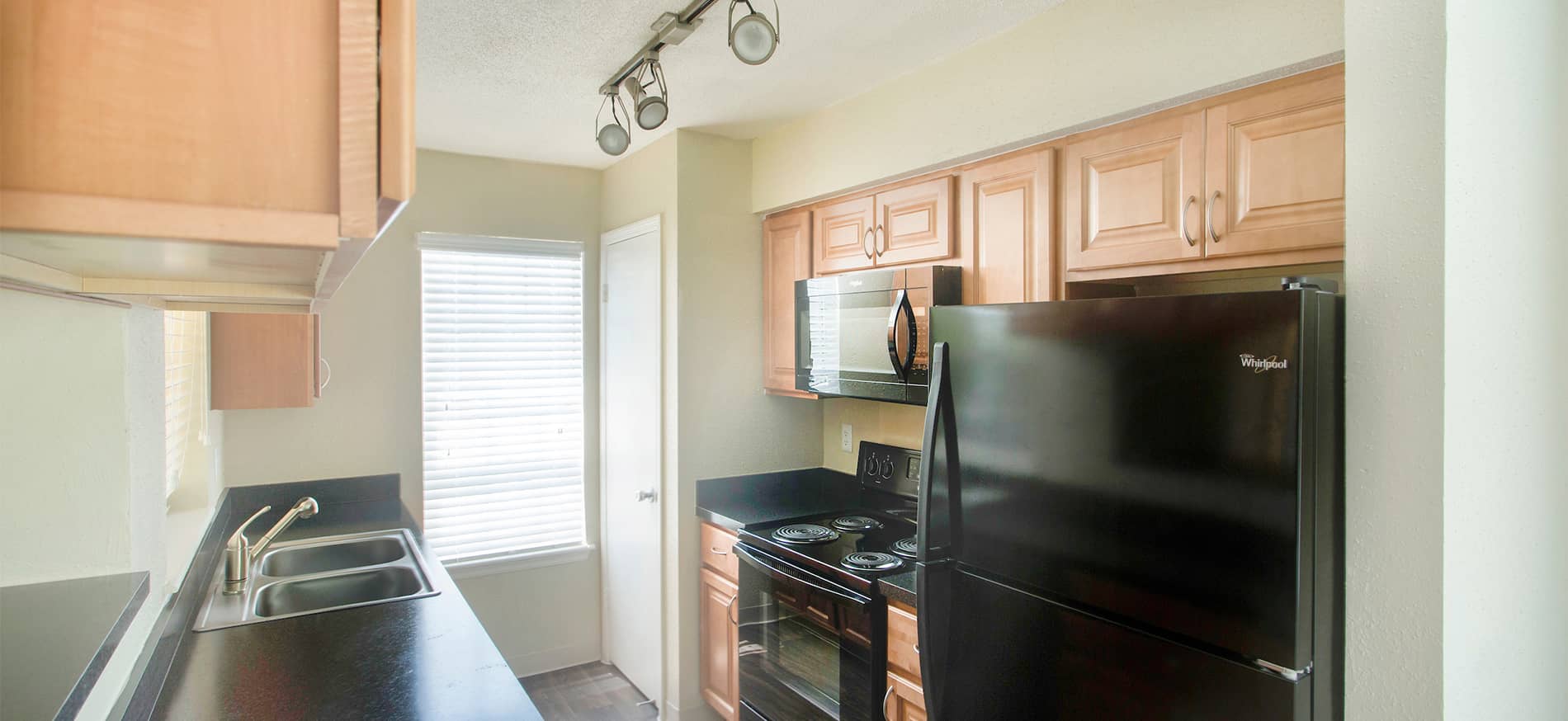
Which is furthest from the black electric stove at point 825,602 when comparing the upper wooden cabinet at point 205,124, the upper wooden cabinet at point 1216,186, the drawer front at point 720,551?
the upper wooden cabinet at point 205,124

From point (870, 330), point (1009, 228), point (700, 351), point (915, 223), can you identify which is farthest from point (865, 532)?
point (1009, 228)

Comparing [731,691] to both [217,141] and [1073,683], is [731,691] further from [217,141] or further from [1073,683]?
[217,141]

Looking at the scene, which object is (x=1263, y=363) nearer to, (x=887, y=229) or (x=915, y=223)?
(x=915, y=223)

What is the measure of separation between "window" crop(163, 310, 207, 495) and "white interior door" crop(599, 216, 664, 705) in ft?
4.88

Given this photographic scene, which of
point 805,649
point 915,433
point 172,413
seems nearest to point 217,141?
point 172,413

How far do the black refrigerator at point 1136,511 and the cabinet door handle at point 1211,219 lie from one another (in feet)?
1.34

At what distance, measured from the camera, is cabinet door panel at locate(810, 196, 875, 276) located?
2746mm

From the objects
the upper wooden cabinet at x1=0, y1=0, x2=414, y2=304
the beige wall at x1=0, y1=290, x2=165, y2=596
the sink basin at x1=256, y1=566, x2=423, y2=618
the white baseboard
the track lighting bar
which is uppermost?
the track lighting bar

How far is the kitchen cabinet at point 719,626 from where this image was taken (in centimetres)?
293

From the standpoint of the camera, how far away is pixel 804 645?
2.51 m

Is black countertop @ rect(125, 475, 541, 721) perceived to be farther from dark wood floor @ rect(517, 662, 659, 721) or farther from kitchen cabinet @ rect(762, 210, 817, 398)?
kitchen cabinet @ rect(762, 210, 817, 398)

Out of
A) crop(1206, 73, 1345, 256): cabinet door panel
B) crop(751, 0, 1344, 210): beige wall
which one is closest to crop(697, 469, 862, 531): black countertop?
crop(751, 0, 1344, 210): beige wall

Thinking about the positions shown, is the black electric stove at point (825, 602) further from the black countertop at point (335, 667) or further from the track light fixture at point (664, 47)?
→ the track light fixture at point (664, 47)

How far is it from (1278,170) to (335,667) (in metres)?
2.16
